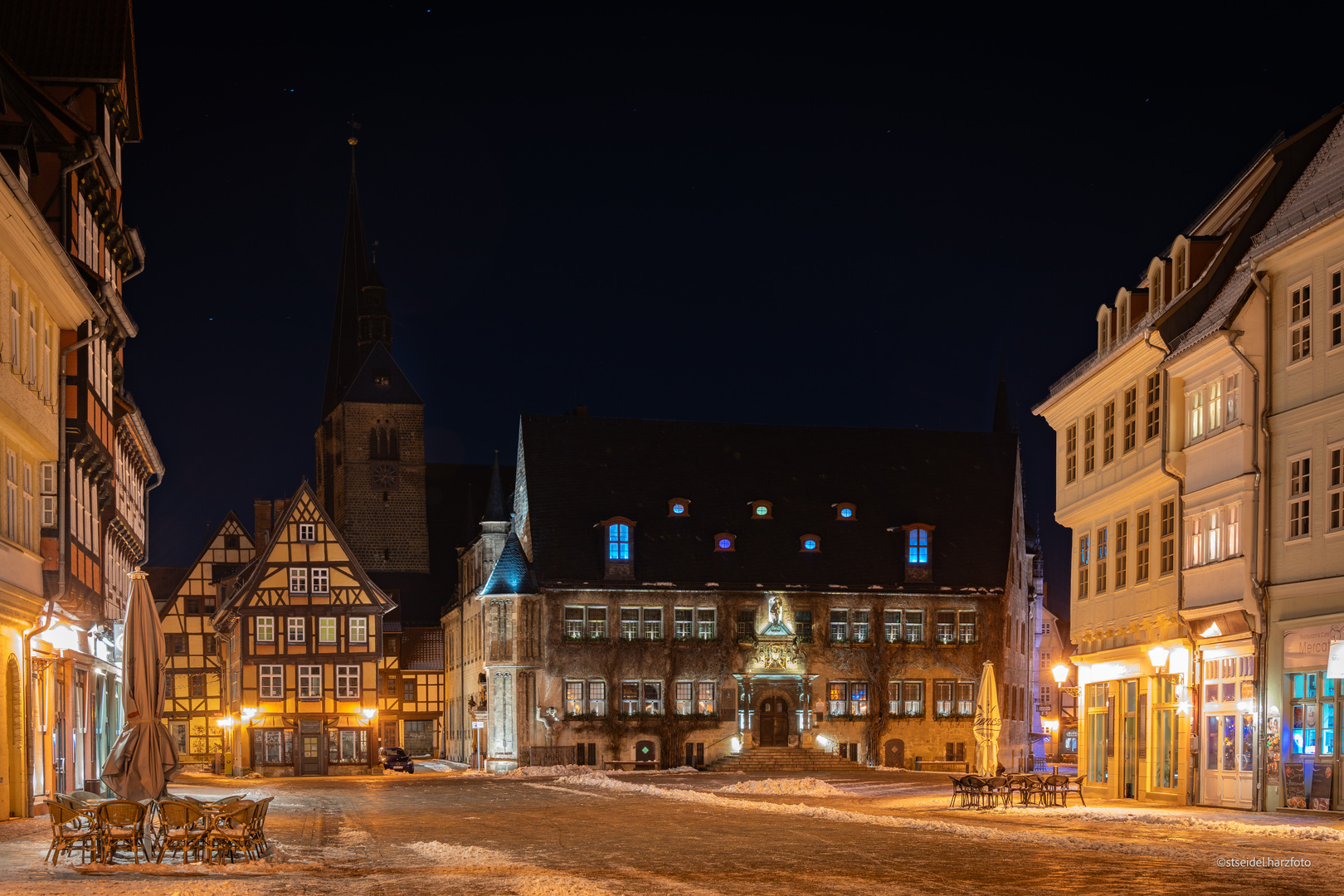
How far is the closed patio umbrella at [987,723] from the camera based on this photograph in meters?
31.8

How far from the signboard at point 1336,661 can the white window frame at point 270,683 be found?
43445mm

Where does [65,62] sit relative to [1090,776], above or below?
above

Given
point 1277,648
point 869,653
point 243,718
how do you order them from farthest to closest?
point 869,653 < point 243,718 < point 1277,648

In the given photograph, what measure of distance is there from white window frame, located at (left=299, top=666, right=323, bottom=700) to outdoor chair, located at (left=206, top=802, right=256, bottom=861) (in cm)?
4213

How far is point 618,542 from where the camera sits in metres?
62.9

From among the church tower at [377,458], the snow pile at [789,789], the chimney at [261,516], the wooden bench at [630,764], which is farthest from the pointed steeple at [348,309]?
the snow pile at [789,789]

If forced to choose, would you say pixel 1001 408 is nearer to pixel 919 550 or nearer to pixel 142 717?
pixel 919 550

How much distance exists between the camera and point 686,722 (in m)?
61.5

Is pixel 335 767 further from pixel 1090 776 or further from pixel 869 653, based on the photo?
pixel 1090 776

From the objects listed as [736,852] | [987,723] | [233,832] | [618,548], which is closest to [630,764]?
[618,548]

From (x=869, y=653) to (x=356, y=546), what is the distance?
35.8 meters

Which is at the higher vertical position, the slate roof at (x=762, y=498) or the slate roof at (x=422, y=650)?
the slate roof at (x=762, y=498)

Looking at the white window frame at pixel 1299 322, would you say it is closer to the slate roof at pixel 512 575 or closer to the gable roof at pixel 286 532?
the slate roof at pixel 512 575

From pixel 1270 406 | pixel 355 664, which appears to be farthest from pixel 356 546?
pixel 1270 406
